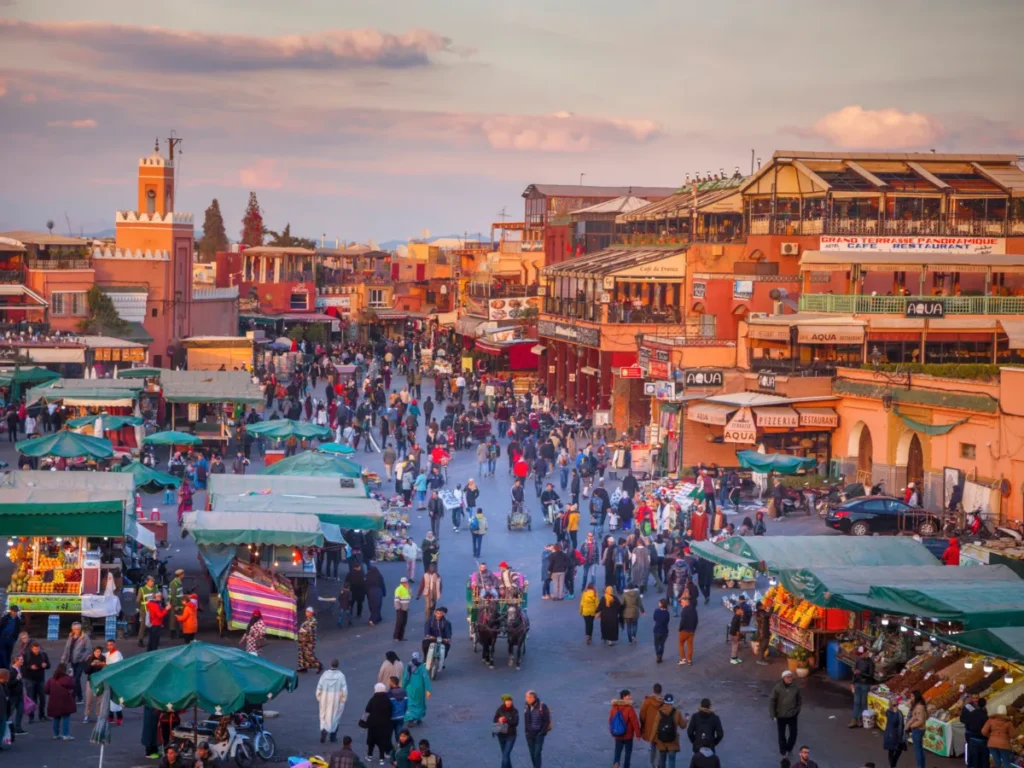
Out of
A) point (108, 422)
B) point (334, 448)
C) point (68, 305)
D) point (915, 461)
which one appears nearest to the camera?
point (915, 461)

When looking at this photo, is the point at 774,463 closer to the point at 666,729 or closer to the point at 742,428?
the point at 742,428

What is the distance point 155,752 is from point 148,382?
30.9 metres

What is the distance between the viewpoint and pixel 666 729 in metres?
15.4

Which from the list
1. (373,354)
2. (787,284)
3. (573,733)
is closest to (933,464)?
(787,284)

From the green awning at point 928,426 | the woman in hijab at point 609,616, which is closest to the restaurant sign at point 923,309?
the green awning at point 928,426

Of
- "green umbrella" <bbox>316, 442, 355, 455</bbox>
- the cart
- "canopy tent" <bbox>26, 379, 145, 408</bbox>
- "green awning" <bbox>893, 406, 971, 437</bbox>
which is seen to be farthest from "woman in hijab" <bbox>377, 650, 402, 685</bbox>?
"canopy tent" <bbox>26, 379, 145, 408</bbox>

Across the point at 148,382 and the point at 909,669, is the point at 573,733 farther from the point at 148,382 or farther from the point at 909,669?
the point at 148,382

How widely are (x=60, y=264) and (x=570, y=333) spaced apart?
901 inches

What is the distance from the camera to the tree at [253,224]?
5167 inches

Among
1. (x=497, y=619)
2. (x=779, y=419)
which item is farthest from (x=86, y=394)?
(x=497, y=619)

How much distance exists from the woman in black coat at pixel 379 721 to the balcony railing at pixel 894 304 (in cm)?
2563

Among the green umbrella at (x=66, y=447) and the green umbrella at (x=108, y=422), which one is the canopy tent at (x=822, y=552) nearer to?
the green umbrella at (x=66, y=447)

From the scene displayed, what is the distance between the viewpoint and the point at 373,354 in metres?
73.1

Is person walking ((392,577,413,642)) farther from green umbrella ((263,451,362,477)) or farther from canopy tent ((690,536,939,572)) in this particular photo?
green umbrella ((263,451,362,477))
